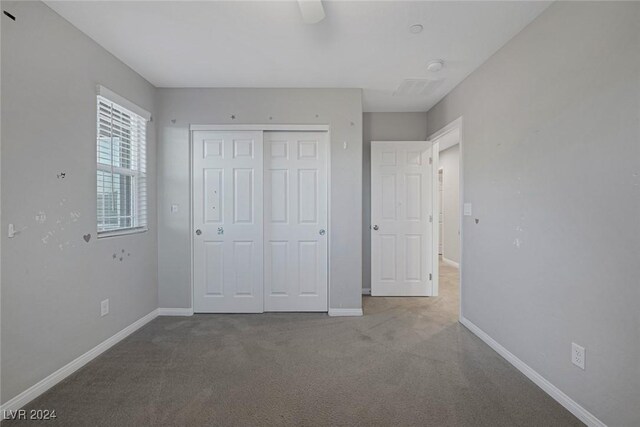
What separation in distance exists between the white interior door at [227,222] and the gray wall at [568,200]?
2.29m

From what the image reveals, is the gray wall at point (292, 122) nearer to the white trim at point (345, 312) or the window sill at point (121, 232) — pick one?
the white trim at point (345, 312)

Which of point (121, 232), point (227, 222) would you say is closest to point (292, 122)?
point (227, 222)

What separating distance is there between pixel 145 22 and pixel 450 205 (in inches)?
231

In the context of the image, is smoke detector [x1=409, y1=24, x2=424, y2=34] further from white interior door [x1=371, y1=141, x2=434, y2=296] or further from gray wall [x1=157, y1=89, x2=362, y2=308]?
white interior door [x1=371, y1=141, x2=434, y2=296]

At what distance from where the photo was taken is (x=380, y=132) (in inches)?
156

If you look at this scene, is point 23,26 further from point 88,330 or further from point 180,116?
point 88,330

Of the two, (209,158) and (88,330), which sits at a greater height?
(209,158)

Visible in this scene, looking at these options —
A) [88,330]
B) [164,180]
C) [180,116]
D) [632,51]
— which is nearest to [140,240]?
[164,180]

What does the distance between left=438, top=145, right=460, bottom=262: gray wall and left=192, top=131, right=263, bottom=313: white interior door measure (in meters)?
4.27

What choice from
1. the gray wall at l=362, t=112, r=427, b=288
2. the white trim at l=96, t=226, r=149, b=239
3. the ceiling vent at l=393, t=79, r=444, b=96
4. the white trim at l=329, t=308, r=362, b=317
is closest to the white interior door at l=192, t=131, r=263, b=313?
the white trim at l=96, t=226, r=149, b=239

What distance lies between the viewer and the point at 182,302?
315 centimetres

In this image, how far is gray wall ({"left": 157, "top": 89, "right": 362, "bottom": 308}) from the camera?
311 cm

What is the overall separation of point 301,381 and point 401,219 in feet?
7.98

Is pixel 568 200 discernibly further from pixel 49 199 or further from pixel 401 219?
pixel 49 199
